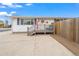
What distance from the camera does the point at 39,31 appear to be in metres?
18.9

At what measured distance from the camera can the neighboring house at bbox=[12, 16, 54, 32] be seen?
63.0 ft

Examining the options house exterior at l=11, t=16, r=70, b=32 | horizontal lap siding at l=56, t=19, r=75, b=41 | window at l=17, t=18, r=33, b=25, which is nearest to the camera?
horizontal lap siding at l=56, t=19, r=75, b=41

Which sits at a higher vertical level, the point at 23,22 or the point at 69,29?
the point at 23,22

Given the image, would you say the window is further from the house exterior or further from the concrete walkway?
the concrete walkway

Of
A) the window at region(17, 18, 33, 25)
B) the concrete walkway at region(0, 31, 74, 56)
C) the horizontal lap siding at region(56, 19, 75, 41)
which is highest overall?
the window at region(17, 18, 33, 25)

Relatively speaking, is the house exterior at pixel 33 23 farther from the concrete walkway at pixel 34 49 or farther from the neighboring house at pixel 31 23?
the concrete walkway at pixel 34 49

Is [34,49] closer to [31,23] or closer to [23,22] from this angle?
[31,23]

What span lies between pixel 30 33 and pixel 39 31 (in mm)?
2069

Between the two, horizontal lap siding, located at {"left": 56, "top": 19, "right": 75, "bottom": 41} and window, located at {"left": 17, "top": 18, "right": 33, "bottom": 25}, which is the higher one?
window, located at {"left": 17, "top": 18, "right": 33, "bottom": 25}

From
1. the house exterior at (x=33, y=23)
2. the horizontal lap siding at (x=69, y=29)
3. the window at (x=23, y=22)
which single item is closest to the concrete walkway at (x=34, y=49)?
the horizontal lap siding at (x=69, y=29)

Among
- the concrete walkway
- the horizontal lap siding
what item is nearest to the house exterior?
the horizontal lap siding

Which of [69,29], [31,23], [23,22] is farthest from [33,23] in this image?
[69,29]

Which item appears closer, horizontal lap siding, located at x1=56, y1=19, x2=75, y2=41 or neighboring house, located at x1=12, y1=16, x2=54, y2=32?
horizontal lap siding, located at x1=56, y1=19, x2=75, y2=41

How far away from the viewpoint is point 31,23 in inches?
808
